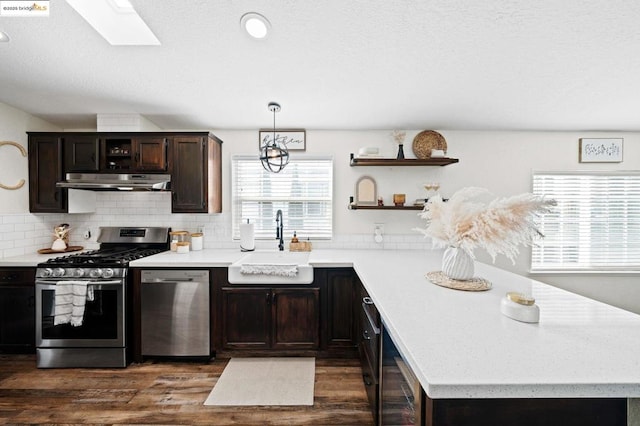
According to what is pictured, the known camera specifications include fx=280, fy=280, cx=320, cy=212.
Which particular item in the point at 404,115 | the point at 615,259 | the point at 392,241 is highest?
the point at 404,115

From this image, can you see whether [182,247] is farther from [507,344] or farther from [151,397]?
[507,344]

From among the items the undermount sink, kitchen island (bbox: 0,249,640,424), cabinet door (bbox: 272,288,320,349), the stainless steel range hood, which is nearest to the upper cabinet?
the stainless steel range hood

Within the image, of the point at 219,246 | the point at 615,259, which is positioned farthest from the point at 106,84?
the point at 615,259

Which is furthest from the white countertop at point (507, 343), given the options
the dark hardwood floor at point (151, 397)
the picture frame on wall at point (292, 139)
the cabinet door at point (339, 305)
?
the picture frame on wall at point (292, 139)

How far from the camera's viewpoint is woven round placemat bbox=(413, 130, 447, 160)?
3.37 meters

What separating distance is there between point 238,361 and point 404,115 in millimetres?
3033

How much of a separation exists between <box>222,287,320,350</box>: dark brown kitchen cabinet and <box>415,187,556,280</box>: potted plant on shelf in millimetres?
1406

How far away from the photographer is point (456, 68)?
7.20 ft

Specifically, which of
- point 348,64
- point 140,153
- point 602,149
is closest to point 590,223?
point 602,149

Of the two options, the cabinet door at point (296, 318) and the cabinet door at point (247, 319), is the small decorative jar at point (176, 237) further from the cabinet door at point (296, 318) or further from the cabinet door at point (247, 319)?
the cabinet door at point (296, 318)

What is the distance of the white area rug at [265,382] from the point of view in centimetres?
216

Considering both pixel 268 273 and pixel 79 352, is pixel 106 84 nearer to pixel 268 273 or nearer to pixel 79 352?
pixel 268 273

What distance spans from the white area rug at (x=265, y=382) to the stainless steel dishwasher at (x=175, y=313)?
1.32 feet

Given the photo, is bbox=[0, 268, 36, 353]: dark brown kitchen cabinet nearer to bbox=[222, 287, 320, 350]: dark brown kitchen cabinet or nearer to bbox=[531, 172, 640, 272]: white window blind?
bbox=[222, 287, 320, 350]: dark brown kitchen cabinet
